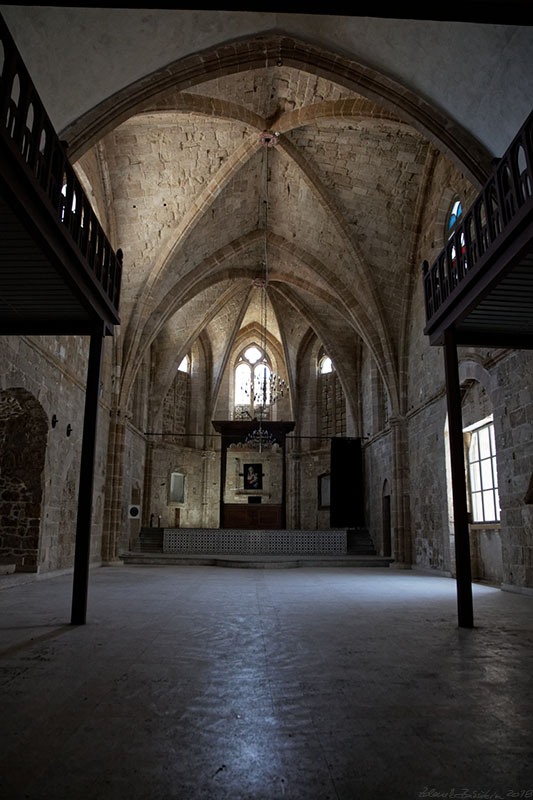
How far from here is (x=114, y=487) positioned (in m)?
15.0

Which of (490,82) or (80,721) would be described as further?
(490,82)

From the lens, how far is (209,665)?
412 centimetres

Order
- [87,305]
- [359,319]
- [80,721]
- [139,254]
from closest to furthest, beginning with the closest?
[80,721] → [87,305] → [139,254] → [359,319]

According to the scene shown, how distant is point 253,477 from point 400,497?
25.8 feet

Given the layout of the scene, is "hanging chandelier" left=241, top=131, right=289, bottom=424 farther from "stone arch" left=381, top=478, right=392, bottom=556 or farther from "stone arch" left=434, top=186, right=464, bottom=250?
"stone arch" left=381, top=478, right=392, bottom=556

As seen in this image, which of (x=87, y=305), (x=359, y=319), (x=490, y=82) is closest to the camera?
(x=87, y=305)

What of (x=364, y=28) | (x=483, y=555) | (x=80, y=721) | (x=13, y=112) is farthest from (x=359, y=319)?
(x=80, y=721)

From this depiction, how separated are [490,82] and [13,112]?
5780mm

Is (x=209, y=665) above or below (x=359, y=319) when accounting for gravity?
below

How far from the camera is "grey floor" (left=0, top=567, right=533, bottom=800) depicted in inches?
90.7

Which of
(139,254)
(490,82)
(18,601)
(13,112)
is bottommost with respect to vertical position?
(18,601)

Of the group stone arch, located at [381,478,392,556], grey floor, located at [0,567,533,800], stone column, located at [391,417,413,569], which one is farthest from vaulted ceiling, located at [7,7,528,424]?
grey floor, located at [0,567,533,800]

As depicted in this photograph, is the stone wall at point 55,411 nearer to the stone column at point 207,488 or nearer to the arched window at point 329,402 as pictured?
the stone column at point 207,488

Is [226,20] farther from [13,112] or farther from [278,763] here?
[278,763]
